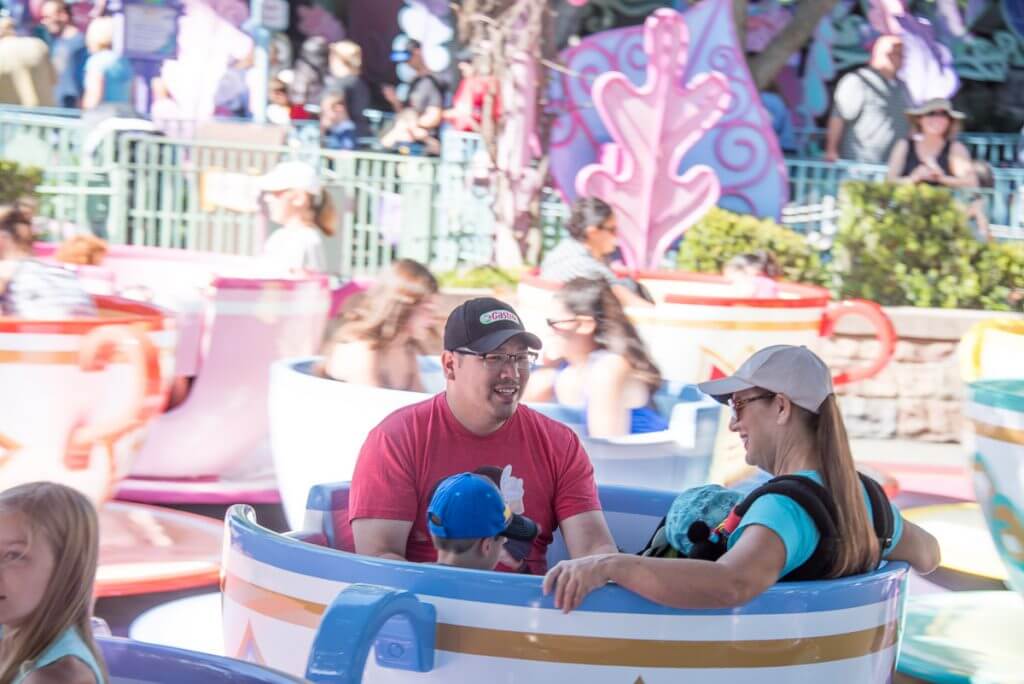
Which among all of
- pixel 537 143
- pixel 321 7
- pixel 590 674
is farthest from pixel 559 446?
pixel 321 7

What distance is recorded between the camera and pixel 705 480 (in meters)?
3.94

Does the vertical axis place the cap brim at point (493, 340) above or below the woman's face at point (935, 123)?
below

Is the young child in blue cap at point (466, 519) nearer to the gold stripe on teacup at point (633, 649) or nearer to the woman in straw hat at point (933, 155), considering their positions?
the gold stripe on teacup at point (633, 649)

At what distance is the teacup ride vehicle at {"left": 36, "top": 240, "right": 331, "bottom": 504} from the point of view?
17.1 ft

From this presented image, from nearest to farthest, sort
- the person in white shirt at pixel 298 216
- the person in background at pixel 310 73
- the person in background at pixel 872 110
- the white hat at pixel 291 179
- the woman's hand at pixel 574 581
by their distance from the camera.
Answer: the woman's hand at pixel 574 581
the person in white shirt at pixel 298 216
the white hat at pixel 291 179
the person in background at pixel 872 110
the person in background at pixel 310 73

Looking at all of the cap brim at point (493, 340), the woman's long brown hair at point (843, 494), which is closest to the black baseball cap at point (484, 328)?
the cap brim at point (493, 340)

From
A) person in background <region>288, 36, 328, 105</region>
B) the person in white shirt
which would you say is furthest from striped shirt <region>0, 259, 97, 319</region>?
person in background <region>288, 36, 328, 105</region>

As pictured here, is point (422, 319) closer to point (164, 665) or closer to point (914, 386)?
point (164, 665)

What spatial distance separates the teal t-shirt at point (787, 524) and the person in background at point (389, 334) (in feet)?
7.06

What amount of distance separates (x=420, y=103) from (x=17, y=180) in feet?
8.42

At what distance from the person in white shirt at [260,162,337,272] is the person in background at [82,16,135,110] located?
3.88 m

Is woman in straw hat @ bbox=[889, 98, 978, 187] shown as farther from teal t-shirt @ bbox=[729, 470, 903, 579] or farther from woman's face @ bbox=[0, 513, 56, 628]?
woman's face @ bbox=[0, 513, 56, 628]

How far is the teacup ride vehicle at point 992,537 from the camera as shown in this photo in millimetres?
3557

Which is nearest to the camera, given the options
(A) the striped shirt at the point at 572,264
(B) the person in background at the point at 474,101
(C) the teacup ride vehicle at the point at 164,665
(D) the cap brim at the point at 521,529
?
(C) the teacup ride vehicle at the point at 164,665
